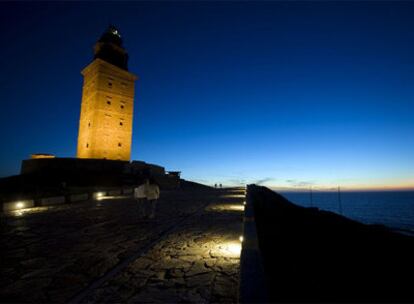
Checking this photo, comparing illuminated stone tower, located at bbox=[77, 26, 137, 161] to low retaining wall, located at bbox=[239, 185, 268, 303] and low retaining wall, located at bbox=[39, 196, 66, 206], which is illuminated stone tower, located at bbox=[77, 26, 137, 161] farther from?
low retaining wall, located at bbox=[239, 185, 268, 303]

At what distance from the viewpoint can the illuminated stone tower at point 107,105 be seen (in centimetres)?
3459

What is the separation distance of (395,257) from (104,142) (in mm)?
33942

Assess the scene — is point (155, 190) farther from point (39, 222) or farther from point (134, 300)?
point (134, 300)

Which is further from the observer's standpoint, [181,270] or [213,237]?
[213,237]

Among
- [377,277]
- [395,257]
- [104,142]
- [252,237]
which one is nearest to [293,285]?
[252,237]

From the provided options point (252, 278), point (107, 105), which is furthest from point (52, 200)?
point (107, 105)

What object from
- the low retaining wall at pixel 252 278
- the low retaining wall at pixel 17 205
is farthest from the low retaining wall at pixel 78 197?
the low retaining wall at pixel 252 278

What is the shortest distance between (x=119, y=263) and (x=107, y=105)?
117ft

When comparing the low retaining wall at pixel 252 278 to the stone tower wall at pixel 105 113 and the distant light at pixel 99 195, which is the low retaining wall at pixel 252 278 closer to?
the distant light at pixel 99 195

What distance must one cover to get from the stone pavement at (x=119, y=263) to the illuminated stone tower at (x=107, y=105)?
94.9ft

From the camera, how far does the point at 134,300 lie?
3.01 meters

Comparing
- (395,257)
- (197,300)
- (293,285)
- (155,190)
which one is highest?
(155,190)

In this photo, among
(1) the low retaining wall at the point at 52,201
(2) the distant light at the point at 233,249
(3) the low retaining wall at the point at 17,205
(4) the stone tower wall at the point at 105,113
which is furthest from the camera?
(4) the stone tower wall at the point at 105,113

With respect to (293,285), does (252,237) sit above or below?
above
